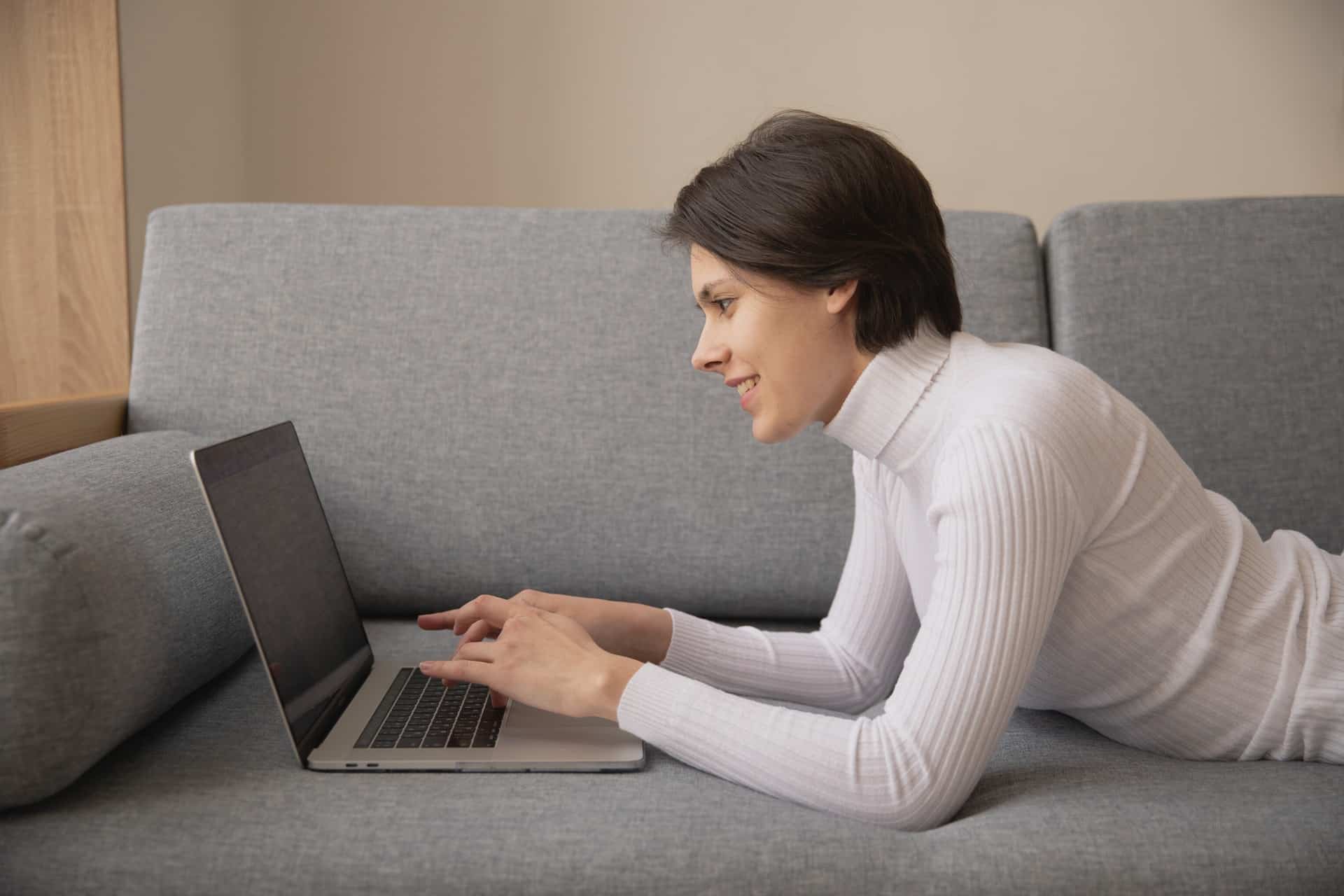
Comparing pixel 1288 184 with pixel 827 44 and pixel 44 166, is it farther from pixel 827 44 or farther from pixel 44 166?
pixel 44 166

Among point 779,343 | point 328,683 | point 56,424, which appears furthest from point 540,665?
point 56,424

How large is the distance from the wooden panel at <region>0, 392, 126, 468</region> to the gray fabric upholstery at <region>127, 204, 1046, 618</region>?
0.04 m

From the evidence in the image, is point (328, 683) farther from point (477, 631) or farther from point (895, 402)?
point (895, 402)

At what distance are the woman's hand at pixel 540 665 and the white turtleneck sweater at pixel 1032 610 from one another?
0.12 ft

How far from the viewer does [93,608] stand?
2.87 feet

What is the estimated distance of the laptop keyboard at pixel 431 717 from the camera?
0.99 m

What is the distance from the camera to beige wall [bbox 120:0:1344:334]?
2.23m

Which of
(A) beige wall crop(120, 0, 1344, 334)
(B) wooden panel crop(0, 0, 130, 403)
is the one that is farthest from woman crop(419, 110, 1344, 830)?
(A) beige wall crop(120, 0, 1344, 334)

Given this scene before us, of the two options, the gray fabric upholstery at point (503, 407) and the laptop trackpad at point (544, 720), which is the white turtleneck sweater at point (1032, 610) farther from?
the gray fabric upholstery at point (503, 407)

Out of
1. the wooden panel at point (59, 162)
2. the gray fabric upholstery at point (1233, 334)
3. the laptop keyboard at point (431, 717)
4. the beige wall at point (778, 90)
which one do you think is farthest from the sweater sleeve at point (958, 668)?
the beige wall at point (778, 90)

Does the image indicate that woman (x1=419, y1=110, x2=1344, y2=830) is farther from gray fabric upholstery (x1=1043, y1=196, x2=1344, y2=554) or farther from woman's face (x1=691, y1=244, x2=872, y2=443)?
gray fabric upholstery (x1=1043, y1=196, x2=1344, y2=554)

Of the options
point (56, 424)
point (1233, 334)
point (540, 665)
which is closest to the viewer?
point (540, 665)

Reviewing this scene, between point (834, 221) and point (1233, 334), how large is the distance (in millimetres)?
747

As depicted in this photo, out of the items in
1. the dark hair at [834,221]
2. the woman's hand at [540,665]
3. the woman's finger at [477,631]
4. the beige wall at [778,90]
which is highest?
the beige wall at [778,90]
